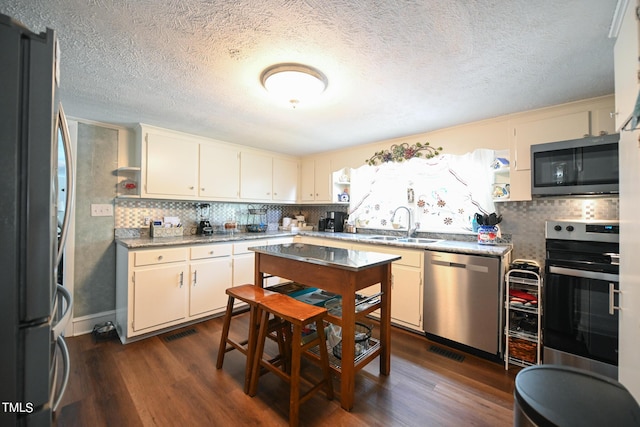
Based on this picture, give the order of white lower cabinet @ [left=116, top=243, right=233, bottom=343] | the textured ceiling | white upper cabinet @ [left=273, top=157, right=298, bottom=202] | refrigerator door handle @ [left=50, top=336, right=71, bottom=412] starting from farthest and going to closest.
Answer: white upper cabinet @ [left=273, top=157, right=298, bottom=202], white lower cabinet @ [left=116, top=243, right=233, bottom=343], the textured ceiling, refrigerator door handle @ [left=50, top=336, right=71, bottom=412]

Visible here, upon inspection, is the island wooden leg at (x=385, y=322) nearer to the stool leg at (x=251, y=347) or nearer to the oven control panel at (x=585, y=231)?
the stool leg at (x=251, y=347)

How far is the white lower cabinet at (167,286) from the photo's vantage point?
252 cm

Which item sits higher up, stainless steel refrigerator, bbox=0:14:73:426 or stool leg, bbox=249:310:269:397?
stainless steel refrigerator, bbox=0:14:73:426

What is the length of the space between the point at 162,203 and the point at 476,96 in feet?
11.4

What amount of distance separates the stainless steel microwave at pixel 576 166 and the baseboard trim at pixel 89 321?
430cm

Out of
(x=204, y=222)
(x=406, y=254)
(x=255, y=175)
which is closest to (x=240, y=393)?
(x=406, y=254)

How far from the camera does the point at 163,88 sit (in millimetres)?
2064

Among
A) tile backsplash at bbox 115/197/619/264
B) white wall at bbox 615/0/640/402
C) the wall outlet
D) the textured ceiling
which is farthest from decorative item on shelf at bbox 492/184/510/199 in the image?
the wall outlet

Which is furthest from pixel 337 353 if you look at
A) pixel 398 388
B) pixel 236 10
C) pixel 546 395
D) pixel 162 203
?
pixel 162 203

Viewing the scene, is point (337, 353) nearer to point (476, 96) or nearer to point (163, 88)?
point (476, 96)

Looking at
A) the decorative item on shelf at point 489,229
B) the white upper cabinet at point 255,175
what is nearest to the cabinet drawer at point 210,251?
the white upper cabinet at point 255,175

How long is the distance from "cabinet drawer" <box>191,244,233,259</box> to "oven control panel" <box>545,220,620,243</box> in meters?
3.04

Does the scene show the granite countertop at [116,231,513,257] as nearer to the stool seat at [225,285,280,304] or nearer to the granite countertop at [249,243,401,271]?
the granite countertop at [249,243,401,271]

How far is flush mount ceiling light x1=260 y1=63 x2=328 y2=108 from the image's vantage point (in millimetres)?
1743
